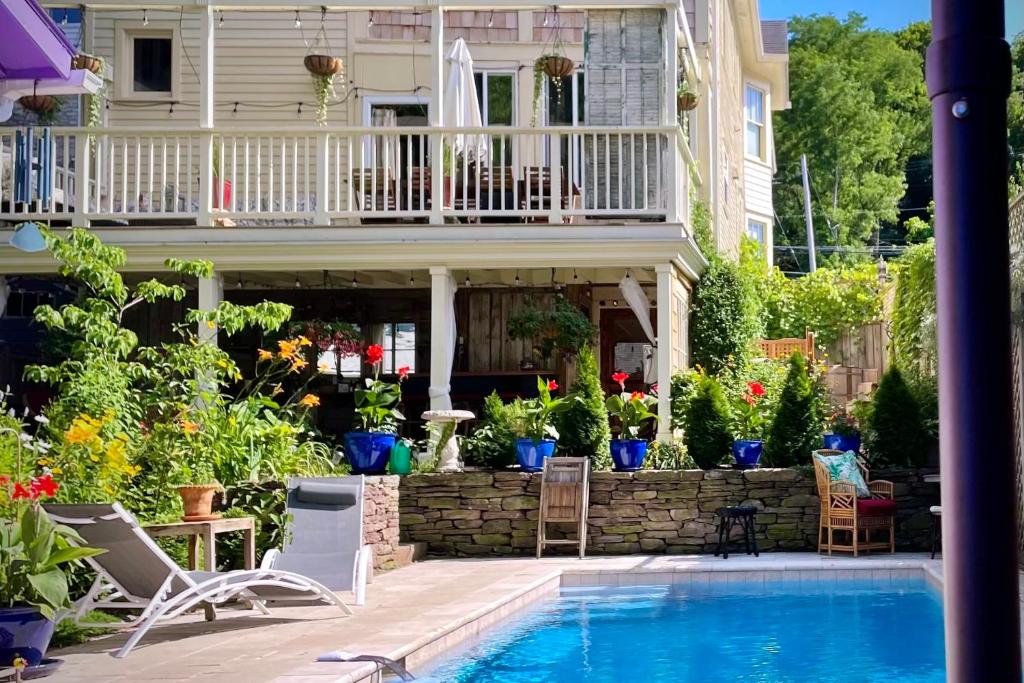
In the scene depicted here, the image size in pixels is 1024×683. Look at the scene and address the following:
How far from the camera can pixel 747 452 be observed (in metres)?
11.9

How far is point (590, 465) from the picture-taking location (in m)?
11.9

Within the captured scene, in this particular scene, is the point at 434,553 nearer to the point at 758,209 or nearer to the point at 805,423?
the point at 805,423

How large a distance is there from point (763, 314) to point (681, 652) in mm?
12033

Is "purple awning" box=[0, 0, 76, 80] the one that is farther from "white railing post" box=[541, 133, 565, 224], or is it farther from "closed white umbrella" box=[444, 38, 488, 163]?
"closed white umbrella" box=[444, 38, 488, 163]

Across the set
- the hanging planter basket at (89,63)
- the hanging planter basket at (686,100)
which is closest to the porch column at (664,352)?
the hanging planter basket at (686,100)

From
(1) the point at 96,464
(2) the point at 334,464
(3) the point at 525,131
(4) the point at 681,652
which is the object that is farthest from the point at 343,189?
(4) the point at 681,652

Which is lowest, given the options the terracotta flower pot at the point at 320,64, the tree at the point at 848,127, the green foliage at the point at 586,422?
the green foliage at the point at 586,422

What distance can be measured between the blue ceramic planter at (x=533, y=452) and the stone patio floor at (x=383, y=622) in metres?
0.90

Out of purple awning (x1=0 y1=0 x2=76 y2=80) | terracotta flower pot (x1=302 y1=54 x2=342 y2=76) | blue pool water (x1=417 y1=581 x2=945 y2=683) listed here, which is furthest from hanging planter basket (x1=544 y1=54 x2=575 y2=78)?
purple awning (x1=0 y1=0 x2=76 y2=80)

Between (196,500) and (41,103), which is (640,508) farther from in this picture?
(41,103)

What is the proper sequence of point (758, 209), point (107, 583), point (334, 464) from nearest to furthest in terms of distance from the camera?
point (107, 583), point (334, 464), point (758, 209)

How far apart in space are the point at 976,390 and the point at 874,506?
10.4 m

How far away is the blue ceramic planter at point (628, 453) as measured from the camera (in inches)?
465

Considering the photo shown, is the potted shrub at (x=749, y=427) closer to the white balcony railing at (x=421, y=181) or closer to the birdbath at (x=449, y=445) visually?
the white balcony railing at (x=421, y=181)
